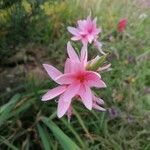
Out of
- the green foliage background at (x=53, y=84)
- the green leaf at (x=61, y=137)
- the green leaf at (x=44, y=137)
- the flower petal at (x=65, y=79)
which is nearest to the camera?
the flower petal at (x=65, y=79)

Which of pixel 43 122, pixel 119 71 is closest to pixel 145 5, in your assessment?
pixel 119 71

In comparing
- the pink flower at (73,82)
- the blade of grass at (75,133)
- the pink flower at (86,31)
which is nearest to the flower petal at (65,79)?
the pink flower at (73,82)

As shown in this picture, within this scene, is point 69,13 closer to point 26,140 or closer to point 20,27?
point 20,27

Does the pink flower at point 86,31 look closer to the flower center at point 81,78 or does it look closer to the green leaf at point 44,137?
the green leaf at point 44,137

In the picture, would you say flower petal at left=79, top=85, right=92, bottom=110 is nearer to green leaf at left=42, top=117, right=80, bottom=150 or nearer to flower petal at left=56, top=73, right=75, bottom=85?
flower petal at left=56, top=73, right=75, bottom=85

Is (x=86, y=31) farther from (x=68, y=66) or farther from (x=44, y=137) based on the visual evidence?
(x=68, y=66)

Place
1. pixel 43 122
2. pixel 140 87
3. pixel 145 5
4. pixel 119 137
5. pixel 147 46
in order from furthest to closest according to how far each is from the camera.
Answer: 1. pixel 145 5
2. pixel 147 46
3. pixel 140 87
4. pixel 119 137
5. pixel 43 122
